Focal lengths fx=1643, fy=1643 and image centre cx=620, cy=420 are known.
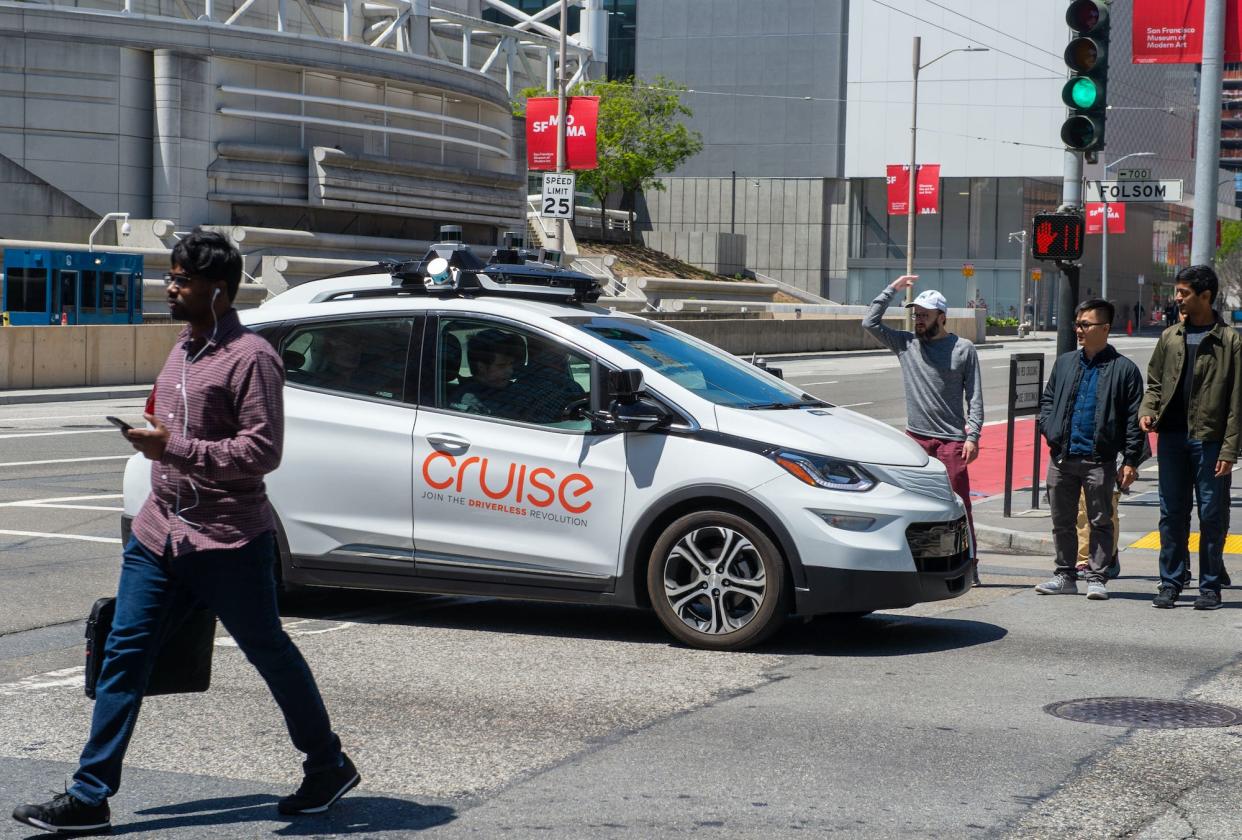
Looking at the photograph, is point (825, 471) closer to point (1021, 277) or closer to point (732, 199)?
point (1021, 277)

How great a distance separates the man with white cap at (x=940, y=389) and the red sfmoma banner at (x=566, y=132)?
90.5 ft

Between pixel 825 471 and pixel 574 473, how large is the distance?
1199 mm

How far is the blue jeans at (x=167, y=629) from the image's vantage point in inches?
187

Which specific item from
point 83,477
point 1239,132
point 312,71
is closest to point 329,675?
point 83,477

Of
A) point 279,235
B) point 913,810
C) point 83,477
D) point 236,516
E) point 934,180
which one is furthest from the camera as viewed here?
point 934,180

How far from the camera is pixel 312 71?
Answer: 160ft

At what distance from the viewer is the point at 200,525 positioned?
482cm

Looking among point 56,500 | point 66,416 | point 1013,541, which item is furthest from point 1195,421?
point 66,416

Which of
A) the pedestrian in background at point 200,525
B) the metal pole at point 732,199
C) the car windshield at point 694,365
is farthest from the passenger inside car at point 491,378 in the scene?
the metal pole at point 732,199

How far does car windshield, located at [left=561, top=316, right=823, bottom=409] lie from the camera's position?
8117mm

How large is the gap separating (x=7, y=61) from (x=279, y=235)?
8.38 m

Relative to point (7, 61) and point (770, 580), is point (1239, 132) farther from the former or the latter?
point (770, 580)

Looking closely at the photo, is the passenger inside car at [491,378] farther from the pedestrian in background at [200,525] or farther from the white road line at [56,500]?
the white road line at [56,500]

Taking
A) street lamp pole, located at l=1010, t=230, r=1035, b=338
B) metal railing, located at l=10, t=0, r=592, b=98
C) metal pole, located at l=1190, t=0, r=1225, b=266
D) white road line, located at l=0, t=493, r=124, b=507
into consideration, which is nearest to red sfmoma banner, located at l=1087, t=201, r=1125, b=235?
metal railing, located at l=10, t=0, r=592, b=98
